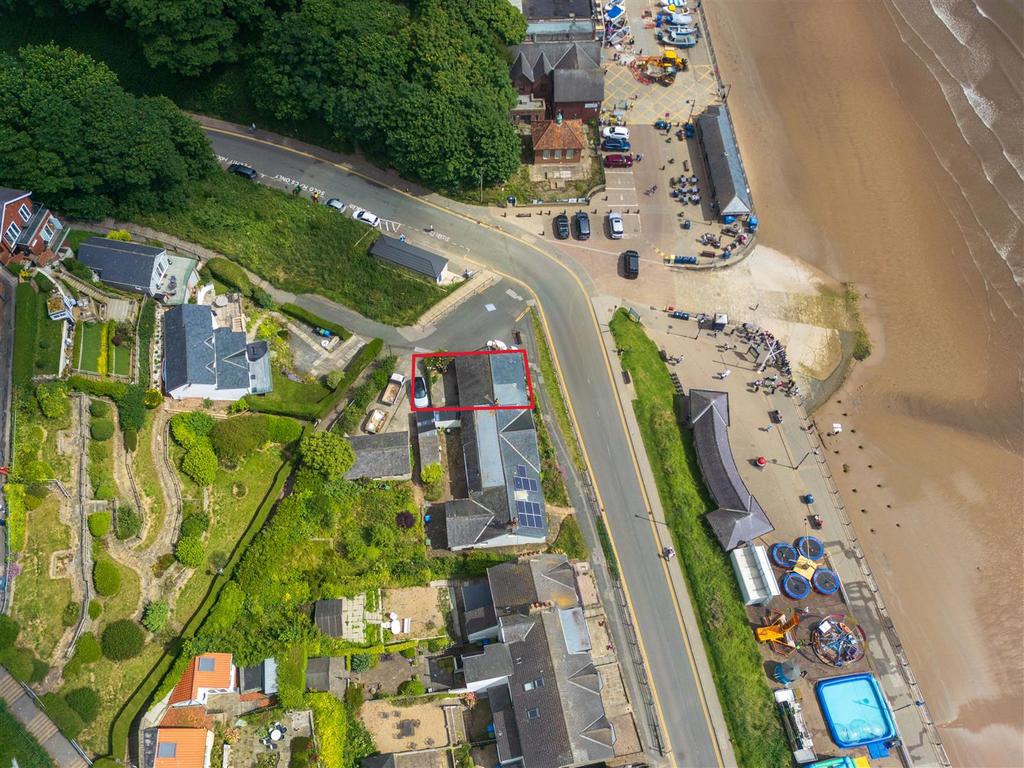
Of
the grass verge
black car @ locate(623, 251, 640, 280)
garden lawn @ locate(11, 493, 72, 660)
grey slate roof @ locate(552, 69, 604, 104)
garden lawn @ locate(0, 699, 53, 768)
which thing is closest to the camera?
garden lawn @ locate(0, 699, 53, 768)

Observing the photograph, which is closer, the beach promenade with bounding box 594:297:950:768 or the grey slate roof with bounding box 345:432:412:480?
the beach promenade with bounding box 594:297:950:768

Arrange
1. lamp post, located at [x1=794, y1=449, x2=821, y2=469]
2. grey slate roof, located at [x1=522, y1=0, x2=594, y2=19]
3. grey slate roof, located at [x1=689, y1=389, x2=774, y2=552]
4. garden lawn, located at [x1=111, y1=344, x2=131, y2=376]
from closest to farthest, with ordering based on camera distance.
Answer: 1. garden lawn, located at [x1=111, y1=344, x2=131, y2=376]
2. grey slate roof, located at [x1=689, y1=389, x2=774, y2=552]
3. lamp post, located at [x1=794, y1=449, x2=821, y2=469]
4. grey slate roof, located at [x1=522, y1=0, x2=594, y2=19]

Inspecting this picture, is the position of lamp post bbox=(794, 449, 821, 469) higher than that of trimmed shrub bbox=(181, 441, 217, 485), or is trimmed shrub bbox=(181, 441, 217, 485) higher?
trimmed shrub bbox=(181, 441, 217, 485)

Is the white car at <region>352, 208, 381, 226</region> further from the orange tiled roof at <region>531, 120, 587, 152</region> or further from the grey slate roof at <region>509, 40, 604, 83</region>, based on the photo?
the grey slate roof at <region>509, 40, 604, 83</region>

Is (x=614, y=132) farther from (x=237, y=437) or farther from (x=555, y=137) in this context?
(x=237, y=437)

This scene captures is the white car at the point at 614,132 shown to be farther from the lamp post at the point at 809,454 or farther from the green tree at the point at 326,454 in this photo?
the green tree at the point at 326,454

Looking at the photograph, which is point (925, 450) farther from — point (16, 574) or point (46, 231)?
point (46, 231)

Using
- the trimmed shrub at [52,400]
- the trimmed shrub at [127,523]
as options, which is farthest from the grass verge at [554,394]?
the trimmed shrub at [52,400]

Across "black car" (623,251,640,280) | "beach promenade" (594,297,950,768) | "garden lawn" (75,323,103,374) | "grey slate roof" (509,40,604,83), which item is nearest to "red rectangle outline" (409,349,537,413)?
"beach promenade" (594,297,950,768)
